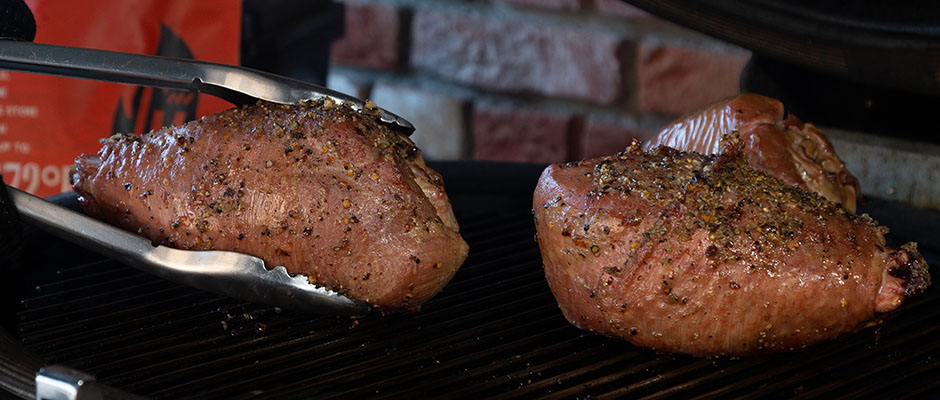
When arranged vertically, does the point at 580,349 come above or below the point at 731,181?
below

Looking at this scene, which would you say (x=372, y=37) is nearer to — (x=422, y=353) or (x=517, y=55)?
(x=517, y=55)

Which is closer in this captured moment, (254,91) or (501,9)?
(254,91)

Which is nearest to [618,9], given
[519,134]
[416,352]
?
[519,134]

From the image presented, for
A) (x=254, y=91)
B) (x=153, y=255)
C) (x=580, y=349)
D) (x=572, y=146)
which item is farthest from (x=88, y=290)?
(x=572, y=146)

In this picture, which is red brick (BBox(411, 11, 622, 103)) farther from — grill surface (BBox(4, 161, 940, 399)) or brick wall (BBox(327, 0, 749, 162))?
grill surface (BBox(4, 161, 940, 399))

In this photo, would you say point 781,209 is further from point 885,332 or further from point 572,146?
point 572,146

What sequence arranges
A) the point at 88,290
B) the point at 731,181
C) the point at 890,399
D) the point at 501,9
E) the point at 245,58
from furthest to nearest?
the point at 501,9
the point at 245,58
the point at 88,290
the point at 731,181
the point at 890,399
